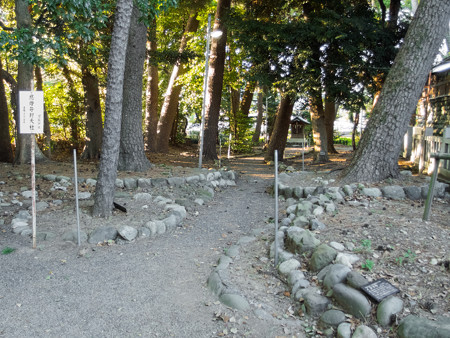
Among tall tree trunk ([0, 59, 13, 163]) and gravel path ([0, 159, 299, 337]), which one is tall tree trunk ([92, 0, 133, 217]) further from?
tall tree trunk ([0, 59, 13, 163])

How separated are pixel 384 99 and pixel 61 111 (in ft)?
41.5

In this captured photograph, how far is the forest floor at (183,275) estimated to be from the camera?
Result: 10.6ft

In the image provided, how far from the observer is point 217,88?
43.5ft

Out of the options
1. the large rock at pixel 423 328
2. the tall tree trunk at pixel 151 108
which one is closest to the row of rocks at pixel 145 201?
the large rock at pixel 423 328

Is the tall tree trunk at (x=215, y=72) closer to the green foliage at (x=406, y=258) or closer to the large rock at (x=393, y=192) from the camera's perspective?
the large rock at (x=393, y=192)

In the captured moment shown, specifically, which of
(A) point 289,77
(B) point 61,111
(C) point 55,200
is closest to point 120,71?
(C) point 55,200

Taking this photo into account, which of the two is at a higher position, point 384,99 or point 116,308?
point 384,99

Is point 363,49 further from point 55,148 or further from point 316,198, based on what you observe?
point 55,148

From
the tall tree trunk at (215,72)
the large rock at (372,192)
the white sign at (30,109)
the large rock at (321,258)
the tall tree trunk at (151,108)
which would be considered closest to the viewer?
the large rock at (321,258)

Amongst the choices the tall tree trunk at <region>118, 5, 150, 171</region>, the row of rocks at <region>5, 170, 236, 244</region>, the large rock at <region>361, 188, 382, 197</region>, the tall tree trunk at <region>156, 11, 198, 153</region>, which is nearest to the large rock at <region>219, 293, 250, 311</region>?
the row of rocks at <region>5, 170, 236, 244</region>

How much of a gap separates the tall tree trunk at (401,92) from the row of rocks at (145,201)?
3.49 m

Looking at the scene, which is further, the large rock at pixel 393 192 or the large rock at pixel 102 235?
the large rock at pixel 393 192

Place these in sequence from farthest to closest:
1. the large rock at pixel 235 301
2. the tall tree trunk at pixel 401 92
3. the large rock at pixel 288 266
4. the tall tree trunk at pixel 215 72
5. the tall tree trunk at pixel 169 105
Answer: the tall tree trunk at pixel 169 105 < the tall tree trunk at pixel 215 72 < the tall tree trunk at pixel 401 92 < the large rock at pixel 288 266 < the large rock at pixel 235 301

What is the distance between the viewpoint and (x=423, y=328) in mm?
2773
